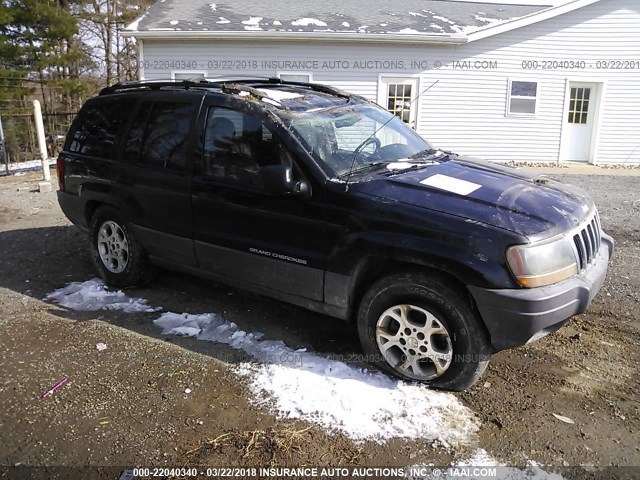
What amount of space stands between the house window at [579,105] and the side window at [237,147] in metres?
13.7

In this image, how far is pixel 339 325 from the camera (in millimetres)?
4281

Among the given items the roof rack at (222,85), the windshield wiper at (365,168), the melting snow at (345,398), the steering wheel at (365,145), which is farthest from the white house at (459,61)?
the melting snow at (345,398)

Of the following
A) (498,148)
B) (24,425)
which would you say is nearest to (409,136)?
(24,425)

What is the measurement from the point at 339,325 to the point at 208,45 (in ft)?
35.0

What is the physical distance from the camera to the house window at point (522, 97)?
47.1ft

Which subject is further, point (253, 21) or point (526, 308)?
point (253, 21)

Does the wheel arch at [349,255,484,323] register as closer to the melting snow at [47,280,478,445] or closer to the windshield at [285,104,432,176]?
the melting snow at [47,280,478,445]

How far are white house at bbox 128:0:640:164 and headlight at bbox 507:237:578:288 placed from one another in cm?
1119

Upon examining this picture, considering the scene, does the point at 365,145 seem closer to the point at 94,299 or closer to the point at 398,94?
the point at 94,299

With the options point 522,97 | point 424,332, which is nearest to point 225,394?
point 424,332

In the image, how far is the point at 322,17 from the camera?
45.9 ft

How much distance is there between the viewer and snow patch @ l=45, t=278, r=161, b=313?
4602 mm

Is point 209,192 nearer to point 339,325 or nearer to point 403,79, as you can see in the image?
point 339,325

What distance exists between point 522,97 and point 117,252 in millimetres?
12900
